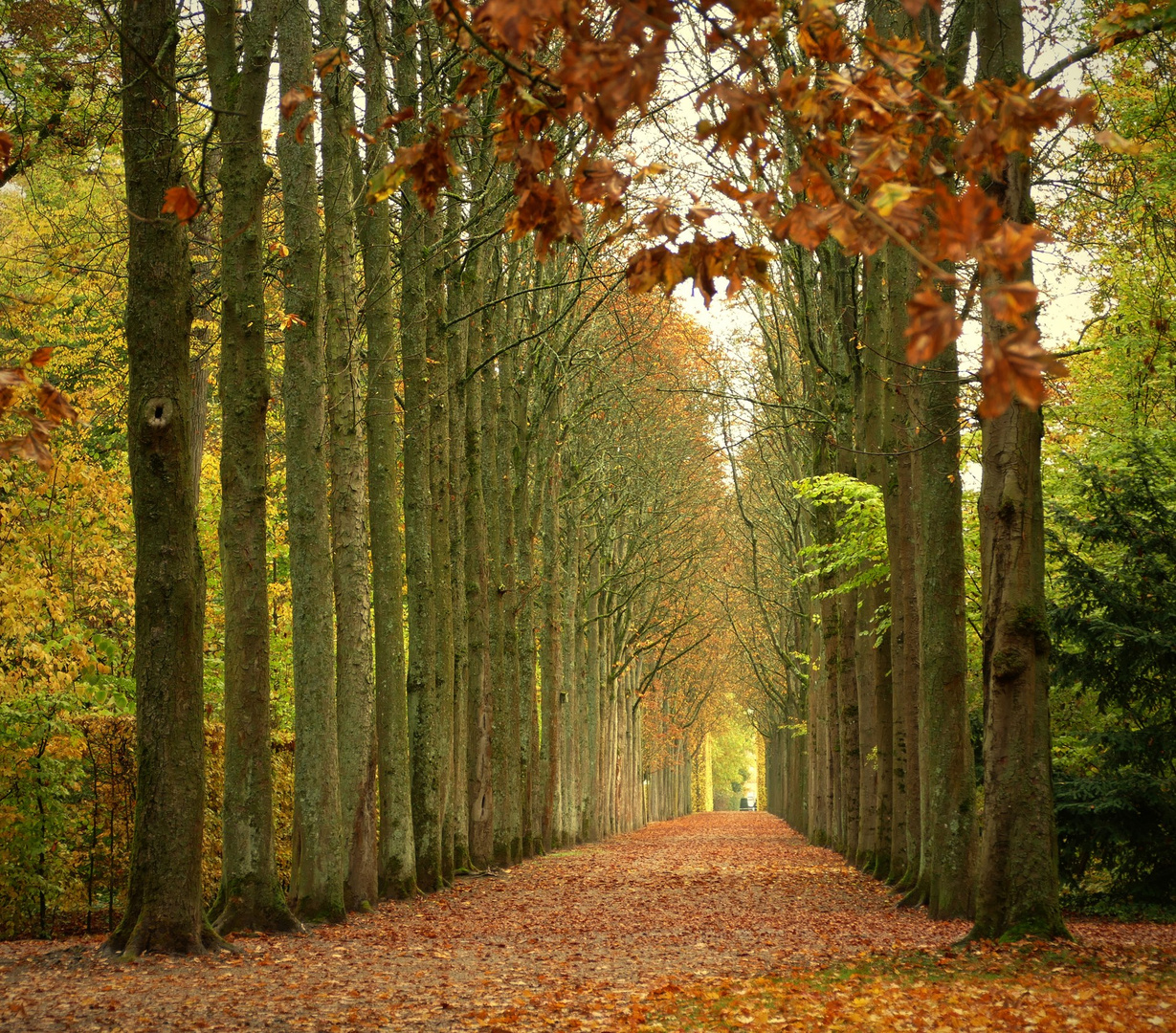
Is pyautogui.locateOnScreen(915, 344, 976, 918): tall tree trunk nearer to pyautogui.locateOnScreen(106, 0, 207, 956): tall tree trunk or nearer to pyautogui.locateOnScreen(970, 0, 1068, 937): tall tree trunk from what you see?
pyautogui.locateOnScreen(970, 0, 1068, 937): tall tree trunk

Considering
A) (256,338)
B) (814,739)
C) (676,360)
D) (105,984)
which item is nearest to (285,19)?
(256,338)

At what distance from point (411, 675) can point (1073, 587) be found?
8550mm

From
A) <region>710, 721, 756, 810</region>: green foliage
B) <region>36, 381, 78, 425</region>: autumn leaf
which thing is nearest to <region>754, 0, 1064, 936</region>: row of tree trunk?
<region>36, 381, 78, 425</region>: autumn leaf

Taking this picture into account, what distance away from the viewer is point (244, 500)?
10.5 metres

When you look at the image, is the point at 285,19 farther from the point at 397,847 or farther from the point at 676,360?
the point at 676,360

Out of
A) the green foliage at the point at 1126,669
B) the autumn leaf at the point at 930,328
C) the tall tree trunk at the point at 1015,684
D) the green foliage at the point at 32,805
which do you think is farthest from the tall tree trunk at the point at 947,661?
the green foliage at the point at 32,805

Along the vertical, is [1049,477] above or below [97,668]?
above

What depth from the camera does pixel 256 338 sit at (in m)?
10.5

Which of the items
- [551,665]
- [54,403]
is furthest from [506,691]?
[54,403]

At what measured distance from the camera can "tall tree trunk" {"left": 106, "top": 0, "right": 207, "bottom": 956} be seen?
859 centimetres

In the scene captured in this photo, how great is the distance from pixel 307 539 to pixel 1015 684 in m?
6.97

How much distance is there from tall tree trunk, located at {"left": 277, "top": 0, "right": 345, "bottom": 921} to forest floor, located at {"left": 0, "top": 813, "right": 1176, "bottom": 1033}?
2.73 ft

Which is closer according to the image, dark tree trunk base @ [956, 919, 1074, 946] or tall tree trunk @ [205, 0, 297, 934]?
dark tree trunk base @ [956, 919, 1074, 946]

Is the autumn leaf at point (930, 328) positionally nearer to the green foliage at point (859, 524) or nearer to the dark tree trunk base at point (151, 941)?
the dark tree trunk base at point (151, 941)
